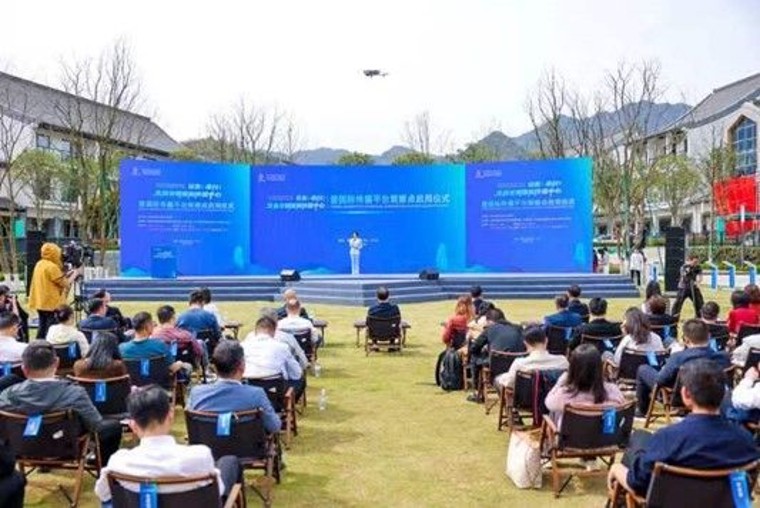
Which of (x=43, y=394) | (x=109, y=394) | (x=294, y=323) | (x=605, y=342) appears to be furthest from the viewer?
(x=294, y=323)

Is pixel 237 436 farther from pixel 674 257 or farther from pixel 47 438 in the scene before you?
pixel 674 257

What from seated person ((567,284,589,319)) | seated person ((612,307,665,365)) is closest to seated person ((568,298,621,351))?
seated person ((612,307,665,365))

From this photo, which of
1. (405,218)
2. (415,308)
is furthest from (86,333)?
(405,218)

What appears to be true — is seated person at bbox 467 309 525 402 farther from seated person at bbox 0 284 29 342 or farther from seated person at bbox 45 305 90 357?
seated person at bbox 0 284 29 342

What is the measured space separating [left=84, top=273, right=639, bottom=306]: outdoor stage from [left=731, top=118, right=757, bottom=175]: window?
29.6m

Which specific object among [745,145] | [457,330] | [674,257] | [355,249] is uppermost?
[745,145]

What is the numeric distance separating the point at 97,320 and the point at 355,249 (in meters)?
14.5

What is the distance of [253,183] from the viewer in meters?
22.7

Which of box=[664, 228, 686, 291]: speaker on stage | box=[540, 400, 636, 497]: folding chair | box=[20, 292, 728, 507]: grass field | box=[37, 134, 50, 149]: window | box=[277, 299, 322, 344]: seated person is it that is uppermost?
box=[37, 134, 50, 149]: window

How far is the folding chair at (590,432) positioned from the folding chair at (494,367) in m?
1.91

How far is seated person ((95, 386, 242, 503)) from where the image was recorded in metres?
3.10

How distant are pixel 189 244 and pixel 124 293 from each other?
9.03ft

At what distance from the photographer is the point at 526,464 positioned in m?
4.87

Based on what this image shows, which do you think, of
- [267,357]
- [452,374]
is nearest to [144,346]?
[267,357]
